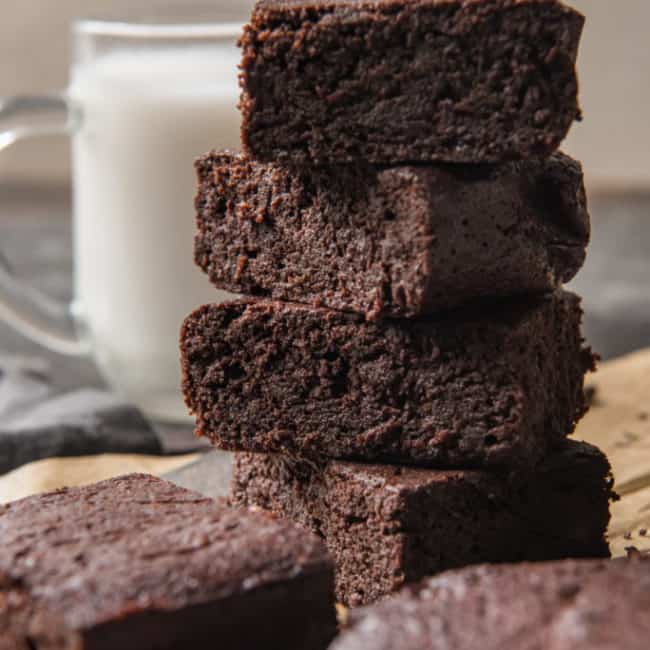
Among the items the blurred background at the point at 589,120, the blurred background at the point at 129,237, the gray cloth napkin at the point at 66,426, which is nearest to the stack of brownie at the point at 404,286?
the blurred background at the point at 129,237

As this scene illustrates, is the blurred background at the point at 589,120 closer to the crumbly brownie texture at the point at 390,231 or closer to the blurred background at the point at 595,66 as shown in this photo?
the blurred background at the point at 595,66

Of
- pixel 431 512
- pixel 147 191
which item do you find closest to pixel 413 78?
pixel 431 512

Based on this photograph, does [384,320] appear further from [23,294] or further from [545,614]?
[23,294]

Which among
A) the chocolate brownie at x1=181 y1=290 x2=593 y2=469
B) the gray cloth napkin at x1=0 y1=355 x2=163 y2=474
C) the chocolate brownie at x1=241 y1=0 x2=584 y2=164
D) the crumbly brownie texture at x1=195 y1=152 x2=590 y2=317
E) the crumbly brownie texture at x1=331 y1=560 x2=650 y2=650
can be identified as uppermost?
the chocolate brownie at x1=241 y1=0 x2=584 y2=164

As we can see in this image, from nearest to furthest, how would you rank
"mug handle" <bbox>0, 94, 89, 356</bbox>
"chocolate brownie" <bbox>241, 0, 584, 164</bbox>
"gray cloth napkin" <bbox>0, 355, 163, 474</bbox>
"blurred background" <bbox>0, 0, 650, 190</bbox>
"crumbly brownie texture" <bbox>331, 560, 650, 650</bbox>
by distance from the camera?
"crumbly brownie texture" <bbox>331, 560, 650, 650</bbox>, "chocolate brownie" <bbox>241, 0, 584, 164</bbox>, "gray cloth napkin" <bbox>0, 355, 163, 474</bbox>, "mug handle" <bbox>0, 94, 89, 356</bbox>, "blurred background" <bbox>0, 0, 650, 190</bbox>

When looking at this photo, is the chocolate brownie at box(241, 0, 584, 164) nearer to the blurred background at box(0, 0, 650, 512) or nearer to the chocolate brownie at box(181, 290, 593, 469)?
the chocolate brownie at box(181, 290, 593, 469)

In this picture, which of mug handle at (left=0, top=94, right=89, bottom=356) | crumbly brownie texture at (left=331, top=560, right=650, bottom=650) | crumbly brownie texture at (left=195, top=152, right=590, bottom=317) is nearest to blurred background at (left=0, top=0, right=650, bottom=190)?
mug handle at (left=0, top=94, right=89, bottom=356)

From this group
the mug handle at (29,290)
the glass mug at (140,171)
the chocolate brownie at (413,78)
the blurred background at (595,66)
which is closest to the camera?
the chocolate brownie at (413,78)

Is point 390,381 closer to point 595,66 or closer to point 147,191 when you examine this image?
point 147,191
